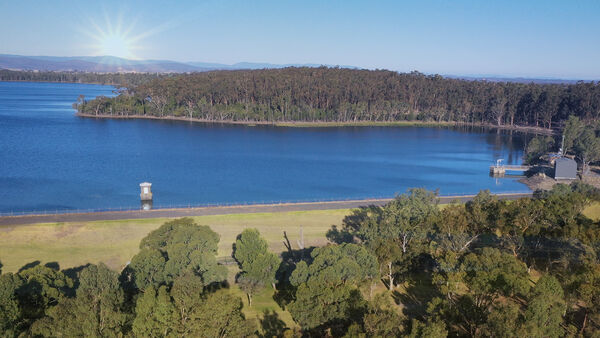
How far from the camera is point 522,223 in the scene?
2252cm

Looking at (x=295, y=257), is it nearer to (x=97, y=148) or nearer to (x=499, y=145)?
(x=97, y=148)

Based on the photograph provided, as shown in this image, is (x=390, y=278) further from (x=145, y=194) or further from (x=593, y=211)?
(x=145, y=194)

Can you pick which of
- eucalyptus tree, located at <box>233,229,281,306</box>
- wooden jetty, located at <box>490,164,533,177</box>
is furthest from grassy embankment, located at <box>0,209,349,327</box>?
wooden jetty, located at <box>490,164,533,177</box>

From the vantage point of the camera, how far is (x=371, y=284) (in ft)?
58.5

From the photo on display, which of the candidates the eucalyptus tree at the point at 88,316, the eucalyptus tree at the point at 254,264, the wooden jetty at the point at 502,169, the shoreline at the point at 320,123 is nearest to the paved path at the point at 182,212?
the eucalyptus tree at the point at 254,264

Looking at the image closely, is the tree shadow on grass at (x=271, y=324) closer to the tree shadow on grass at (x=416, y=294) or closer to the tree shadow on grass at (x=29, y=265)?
the tree shadow on grass at (x=416, y=294)

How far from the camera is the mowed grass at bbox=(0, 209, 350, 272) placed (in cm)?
2184

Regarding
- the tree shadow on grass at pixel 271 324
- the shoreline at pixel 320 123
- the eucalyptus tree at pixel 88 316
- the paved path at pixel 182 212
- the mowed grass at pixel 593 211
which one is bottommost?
the tree shadow on grass at pixel 271 324

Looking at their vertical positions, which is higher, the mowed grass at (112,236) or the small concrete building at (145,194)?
the small concrete building at (145,194)

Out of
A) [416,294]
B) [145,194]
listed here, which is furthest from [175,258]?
[145,194]

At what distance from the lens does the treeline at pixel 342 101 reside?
80.2 meters

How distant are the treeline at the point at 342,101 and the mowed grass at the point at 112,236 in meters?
54.6

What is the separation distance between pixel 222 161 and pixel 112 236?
2400 cm

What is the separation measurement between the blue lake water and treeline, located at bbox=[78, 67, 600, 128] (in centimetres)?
696
